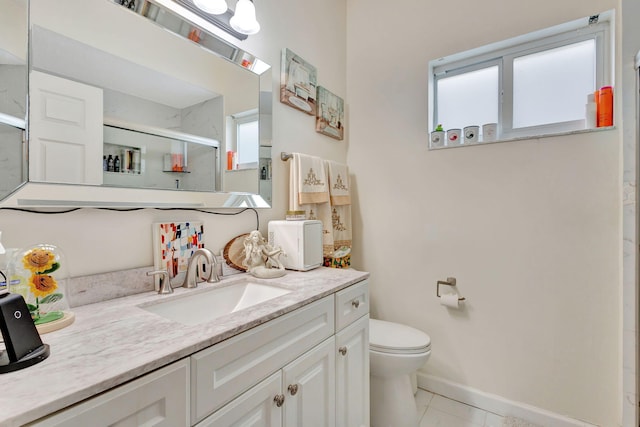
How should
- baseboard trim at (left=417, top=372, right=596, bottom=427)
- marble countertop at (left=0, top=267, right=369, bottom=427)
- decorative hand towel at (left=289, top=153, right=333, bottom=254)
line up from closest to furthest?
marble countertop at (left=0, top=267, right=369, bottom=427) < baseboard trim at (left=417, top=372, right=596, bottom=427) < decorative hand towel at (left=289, top=153, right=333, bottom=254)

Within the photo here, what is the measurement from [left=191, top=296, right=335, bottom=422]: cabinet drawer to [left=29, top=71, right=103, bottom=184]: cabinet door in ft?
2.33

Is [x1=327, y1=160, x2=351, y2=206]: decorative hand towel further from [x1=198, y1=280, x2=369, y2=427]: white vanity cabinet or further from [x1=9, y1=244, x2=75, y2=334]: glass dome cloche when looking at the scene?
[x1=9, y1=244, x2=75, y2=334]: glass dome cloche

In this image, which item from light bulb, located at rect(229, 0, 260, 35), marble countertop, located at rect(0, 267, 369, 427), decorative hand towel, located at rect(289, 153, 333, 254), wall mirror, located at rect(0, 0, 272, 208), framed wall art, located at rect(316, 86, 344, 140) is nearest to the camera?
marble countertop, located at rect(0, 267, 369, 427)

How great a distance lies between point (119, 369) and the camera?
571mm

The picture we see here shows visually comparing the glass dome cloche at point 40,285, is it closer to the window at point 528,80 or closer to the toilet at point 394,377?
the toilet at point 394,377

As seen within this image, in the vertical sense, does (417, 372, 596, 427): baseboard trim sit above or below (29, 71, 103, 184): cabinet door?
below

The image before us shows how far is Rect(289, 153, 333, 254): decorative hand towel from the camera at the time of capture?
1.71m

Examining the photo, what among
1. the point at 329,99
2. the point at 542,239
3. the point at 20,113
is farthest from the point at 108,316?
the point at 542,239

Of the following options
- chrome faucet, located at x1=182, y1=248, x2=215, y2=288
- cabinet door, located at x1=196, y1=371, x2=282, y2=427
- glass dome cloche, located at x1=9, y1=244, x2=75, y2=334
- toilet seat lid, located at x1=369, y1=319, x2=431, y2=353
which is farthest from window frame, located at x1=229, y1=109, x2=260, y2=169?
toilet seat lid, located at x1=369, y1=319, x2=431, y2=353

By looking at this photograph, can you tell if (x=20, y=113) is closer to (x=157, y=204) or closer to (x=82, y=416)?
(x=157, y=204)

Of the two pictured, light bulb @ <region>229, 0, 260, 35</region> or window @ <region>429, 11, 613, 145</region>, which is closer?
light bulb @ <region>229, 0, 260, 35</region>

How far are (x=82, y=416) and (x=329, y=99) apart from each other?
1990 millimetres

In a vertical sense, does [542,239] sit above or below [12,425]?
above

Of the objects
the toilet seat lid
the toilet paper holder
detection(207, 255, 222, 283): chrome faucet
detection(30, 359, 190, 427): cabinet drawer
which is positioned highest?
detection(207, 255, 222, 283): chrome faucet
